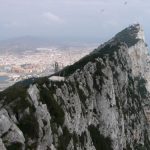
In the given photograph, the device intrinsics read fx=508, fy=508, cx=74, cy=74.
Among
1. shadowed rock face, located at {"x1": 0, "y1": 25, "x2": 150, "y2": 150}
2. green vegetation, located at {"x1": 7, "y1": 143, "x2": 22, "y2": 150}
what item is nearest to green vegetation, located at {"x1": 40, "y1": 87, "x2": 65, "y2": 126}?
shadowed rock face, located at {"x1": 0, "y1": 25, "x2": 150, "y2": 150}

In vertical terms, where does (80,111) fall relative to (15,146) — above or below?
below

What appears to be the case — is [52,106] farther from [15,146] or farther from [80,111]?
[15,146]

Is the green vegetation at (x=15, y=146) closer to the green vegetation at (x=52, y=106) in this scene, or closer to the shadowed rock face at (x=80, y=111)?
the shadowed rock face at (x=80, y=111)

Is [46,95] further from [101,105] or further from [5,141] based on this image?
[101,105]

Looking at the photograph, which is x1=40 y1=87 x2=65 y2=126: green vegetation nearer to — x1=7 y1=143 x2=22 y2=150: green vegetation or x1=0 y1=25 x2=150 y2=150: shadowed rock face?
x1=0 y1=25 x2=150 y2=150: shadowed rock face

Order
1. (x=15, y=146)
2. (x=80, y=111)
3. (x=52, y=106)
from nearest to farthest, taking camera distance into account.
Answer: (x=15, y=146), (x=52, y=106), (x=80, y=111)

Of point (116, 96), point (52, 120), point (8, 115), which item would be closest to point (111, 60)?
point (116, 96)

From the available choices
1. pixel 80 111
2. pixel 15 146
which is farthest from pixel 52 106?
pixel 15 146

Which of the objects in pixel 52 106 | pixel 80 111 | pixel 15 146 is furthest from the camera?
pixel 80 111

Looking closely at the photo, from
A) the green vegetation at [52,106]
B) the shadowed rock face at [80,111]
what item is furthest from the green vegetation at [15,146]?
the green vegetation at [52,106]
